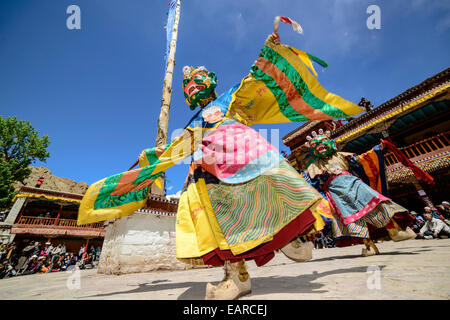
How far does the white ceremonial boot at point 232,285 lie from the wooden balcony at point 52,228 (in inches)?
777

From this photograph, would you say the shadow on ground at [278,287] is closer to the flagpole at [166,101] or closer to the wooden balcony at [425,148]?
the flagpole at [166,101]

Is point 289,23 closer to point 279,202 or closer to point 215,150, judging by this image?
point 215,150

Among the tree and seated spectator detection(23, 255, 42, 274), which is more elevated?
the tree

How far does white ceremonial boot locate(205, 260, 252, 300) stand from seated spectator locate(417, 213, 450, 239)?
7.38 metres

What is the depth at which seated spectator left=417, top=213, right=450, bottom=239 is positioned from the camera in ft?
18.3

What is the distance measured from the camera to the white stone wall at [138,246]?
375 centimetres

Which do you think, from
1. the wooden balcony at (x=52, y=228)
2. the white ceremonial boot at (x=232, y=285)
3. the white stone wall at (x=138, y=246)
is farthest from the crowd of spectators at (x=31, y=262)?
the white ceremonial boot at (x=232, y=285)

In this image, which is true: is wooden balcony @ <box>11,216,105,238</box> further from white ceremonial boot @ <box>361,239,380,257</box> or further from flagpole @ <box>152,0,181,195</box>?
white ceremonial boot @ <box>361,239,380,257</box>

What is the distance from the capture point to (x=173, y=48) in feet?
20.0

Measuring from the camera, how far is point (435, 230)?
5.66 metres

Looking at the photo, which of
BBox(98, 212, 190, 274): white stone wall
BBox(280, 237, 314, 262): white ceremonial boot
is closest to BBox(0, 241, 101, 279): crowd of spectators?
BBox(98, 212, 190, 274): white stone wall

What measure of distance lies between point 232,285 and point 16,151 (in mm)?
23406

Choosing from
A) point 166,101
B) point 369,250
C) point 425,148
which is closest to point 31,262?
point 166,101

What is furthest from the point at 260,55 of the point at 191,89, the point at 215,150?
the point at 215,150
